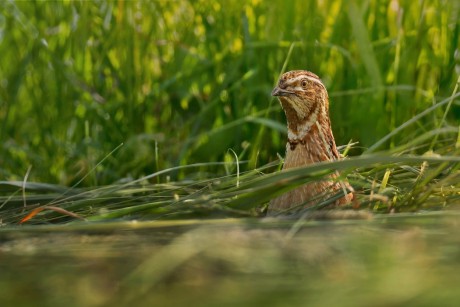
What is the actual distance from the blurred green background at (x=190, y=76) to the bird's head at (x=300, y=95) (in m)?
0.63

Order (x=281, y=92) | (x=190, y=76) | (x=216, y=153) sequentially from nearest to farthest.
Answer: (x=281, y=92) → (x=216, y=153) → (x=190, y=76)

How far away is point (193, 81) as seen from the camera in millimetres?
4496

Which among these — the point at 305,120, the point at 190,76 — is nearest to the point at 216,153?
the point at 190,76

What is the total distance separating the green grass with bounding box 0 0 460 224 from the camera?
3.98 metres

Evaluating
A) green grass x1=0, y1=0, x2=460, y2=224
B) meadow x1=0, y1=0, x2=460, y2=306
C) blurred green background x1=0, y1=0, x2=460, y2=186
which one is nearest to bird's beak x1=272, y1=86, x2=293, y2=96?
meadow x1=0, y1=0, x2=460, y2=306

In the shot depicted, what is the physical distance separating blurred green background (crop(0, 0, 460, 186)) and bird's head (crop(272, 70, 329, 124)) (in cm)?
63

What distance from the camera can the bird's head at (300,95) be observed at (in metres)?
3.12

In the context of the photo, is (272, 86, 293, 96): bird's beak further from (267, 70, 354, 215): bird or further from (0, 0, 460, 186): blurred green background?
(0, 0, 460, 186): blurred green background

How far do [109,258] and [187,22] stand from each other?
2712mm

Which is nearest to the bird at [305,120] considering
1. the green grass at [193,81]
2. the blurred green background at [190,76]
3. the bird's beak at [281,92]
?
the bird's beak at [281,92]

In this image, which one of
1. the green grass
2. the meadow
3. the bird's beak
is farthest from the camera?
the green grass

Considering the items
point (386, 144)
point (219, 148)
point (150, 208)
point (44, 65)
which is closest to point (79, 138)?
point (44, 65)

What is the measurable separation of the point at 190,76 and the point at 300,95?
1.35m

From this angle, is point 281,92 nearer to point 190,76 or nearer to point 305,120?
point 305,120
